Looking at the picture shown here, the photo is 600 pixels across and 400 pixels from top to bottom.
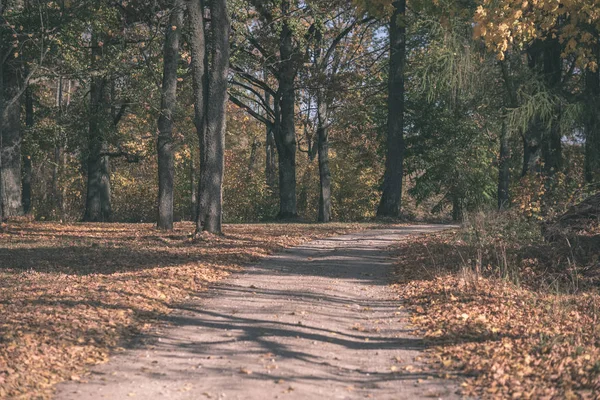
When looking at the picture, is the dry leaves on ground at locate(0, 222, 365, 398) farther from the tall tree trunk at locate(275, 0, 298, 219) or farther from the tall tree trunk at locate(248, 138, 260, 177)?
A: the tall tree trunk at locate(248, 138, 260, 177)

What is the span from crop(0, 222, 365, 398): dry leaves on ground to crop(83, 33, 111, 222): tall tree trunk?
8083 mm

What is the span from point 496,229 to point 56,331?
34.9 ft

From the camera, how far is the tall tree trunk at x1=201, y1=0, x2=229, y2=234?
1786cm

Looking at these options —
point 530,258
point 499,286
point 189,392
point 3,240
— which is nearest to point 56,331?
point 189,392

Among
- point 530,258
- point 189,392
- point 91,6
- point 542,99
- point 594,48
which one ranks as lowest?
point 189,392

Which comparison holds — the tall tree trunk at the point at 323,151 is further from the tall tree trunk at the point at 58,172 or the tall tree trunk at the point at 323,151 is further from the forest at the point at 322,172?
the tall tree trunk at the point at 58,172

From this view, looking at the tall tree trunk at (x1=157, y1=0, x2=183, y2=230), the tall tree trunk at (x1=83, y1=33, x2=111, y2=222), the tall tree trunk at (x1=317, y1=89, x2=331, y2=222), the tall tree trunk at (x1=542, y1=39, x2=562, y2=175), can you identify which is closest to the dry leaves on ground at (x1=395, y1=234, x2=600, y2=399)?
the tall tree trunk at (x1=157, y1=0, x2=183, y2=230)

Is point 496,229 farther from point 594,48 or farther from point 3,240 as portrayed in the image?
point 3,240

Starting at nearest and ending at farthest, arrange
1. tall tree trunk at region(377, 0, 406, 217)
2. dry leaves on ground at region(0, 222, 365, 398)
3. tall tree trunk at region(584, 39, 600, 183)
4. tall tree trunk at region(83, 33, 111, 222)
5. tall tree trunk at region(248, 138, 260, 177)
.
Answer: dry leaves on ground at region(0, 222, 365, 398)
tall tree trunk at region(584, 39, 600, 183)
tall tree trunk at region(83, 33, 111, 222)
tall tree trunk at region(377, 0, 406, 217)
tall tree trunk at region(248, 138, 260, 177)

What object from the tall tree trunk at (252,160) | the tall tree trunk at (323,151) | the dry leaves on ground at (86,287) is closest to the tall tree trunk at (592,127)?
the dry leaves on ground at (86,287)

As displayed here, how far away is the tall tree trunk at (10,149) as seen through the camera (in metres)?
25.0

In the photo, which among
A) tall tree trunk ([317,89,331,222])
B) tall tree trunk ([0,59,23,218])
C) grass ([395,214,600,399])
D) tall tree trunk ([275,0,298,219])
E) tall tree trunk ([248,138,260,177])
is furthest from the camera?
tall tree trunk ([248,138,260,177])

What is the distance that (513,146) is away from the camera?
121 feet

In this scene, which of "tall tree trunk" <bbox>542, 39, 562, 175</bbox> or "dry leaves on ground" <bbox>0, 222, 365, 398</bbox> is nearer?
"dry leaves on ground" <bbox>0, 222, 365, 398</bbox>
